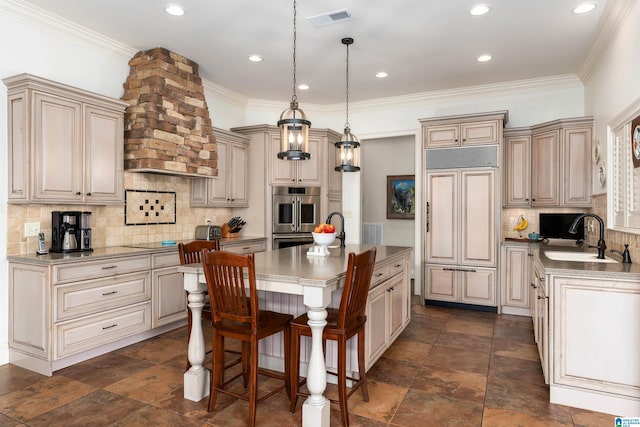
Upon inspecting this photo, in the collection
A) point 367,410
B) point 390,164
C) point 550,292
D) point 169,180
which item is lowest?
point 367,410

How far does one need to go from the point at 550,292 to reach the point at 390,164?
5049mm

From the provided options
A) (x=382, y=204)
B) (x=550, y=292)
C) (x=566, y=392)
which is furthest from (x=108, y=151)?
(x=382, y=204)

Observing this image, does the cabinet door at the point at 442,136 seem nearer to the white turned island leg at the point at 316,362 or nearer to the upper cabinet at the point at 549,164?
the upper cabinet at the point at 549,164

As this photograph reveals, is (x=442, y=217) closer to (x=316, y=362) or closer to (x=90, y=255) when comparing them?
(x=316, y=362)

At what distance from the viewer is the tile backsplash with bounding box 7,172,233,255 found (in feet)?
10.7

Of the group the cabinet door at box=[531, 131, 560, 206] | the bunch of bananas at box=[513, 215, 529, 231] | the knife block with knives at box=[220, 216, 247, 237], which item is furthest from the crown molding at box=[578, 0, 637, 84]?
the knife block with knives at box=[220, 216, 247, 237]

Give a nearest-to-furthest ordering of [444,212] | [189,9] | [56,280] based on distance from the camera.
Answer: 1. [56,280]
2. [189,9]
3. [444,212]

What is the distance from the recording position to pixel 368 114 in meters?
6.21

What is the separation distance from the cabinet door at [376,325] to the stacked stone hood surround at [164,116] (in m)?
2.51

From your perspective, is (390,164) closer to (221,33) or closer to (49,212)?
(221,33)

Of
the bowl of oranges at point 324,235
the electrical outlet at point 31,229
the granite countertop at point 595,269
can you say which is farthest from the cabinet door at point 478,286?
the electrical outlet at point 31,229

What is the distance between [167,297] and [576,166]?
15.7ft

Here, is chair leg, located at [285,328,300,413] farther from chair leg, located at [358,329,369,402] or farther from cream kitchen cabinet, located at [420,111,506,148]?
cream kitchen cabinet, located at [420,111,506,148]

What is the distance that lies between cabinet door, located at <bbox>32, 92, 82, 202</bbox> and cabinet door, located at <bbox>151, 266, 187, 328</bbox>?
1.04 m
